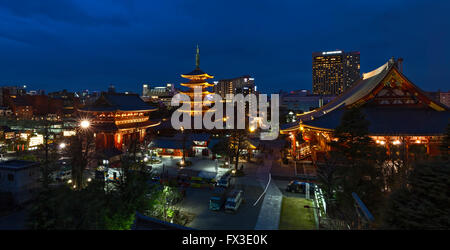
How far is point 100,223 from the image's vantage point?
839cm

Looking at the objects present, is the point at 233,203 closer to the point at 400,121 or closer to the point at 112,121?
the point at 400,121

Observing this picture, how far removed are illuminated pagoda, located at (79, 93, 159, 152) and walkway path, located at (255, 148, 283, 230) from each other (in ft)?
65.1

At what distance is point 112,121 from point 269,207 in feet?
96.1

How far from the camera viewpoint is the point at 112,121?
36031mm

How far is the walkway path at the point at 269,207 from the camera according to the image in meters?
14.4

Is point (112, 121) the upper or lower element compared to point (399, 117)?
upper

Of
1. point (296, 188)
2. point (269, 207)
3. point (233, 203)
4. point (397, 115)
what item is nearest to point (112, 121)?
point (233, 203)

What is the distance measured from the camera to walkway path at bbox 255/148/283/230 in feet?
47.2

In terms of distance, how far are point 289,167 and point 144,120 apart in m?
29.5

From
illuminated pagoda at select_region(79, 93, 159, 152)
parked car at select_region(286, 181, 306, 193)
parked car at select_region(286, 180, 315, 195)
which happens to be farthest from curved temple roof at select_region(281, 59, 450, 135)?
illuminated pagoda at select_region(79, 93, 159, 152)

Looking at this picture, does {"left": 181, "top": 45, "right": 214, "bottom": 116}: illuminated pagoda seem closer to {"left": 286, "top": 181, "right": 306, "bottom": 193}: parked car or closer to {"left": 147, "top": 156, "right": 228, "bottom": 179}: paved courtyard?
{"left": 147, "top": 156, "right": 228, "bottom": 179}: paved courtyard
